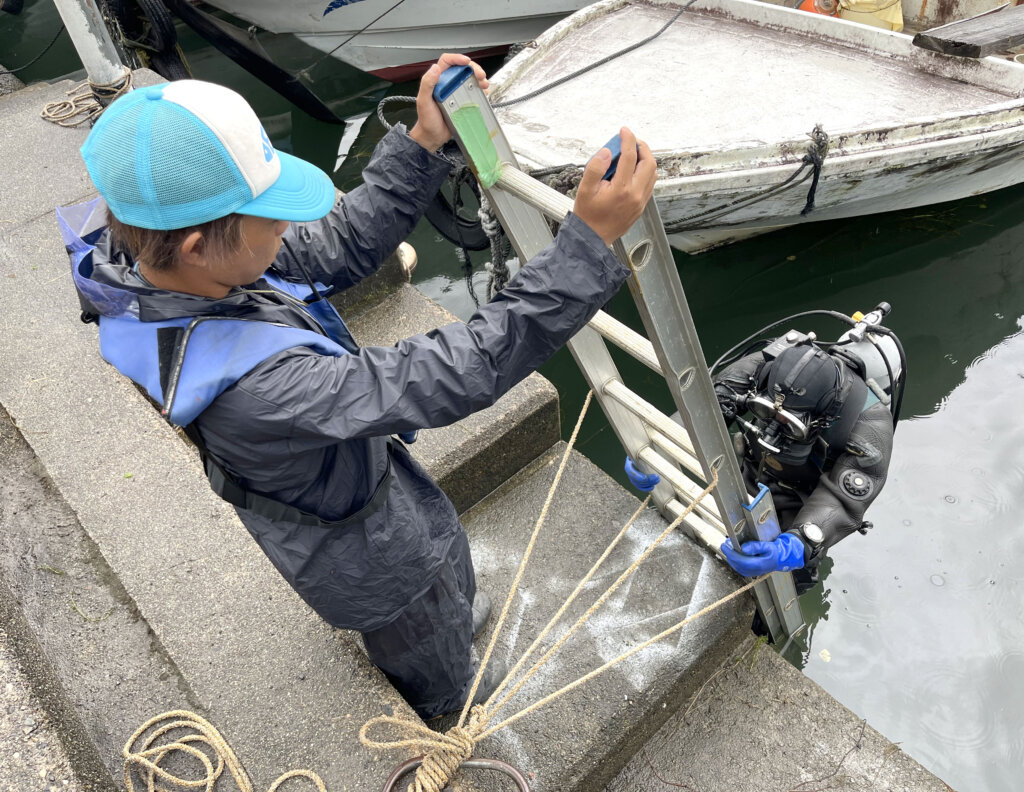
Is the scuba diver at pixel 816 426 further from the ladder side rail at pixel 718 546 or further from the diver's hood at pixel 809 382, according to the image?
the ladder side rail at pixel 718 546

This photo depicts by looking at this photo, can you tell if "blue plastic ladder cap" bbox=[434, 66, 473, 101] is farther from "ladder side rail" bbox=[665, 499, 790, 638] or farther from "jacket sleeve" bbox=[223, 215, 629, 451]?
"ladder side rail" bbox=[665, 499, 790, 638]

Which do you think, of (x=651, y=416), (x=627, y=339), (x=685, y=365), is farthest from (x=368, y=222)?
(x=651, y=416)

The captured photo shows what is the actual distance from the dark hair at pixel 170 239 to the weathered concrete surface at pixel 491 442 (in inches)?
63.5

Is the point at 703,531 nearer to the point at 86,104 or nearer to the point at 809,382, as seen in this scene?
the point at 809,382

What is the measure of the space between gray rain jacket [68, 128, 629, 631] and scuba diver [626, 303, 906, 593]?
1.37 meters

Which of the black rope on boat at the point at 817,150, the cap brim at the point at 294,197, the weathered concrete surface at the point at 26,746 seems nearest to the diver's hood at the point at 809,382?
the cap brim at the point at 294,197

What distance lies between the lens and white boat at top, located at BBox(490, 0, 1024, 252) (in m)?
4.54

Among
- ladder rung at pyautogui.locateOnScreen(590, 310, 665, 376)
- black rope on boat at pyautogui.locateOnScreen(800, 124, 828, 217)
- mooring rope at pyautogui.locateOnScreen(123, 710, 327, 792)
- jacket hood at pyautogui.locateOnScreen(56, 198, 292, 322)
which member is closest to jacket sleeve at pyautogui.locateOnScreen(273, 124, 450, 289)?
jacket hood at pyautogui.locateOnScreen(56, 198, 292, 322)

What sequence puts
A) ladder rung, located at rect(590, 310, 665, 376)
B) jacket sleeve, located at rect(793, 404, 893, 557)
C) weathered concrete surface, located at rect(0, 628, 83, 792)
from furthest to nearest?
jacket sleeve, located at rect(793, 404, 893, 557) → ladder rung, located at rect(590, 310, 665, 376) → weathered concrete surface, located at rect(0, 628, 83, 792)

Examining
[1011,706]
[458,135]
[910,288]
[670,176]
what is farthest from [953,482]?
[458,135]

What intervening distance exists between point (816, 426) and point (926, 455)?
2275 millimetres

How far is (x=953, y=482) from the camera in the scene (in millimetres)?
4254

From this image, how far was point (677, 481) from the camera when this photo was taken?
2777 mm

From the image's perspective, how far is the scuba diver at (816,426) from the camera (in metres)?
2.56
